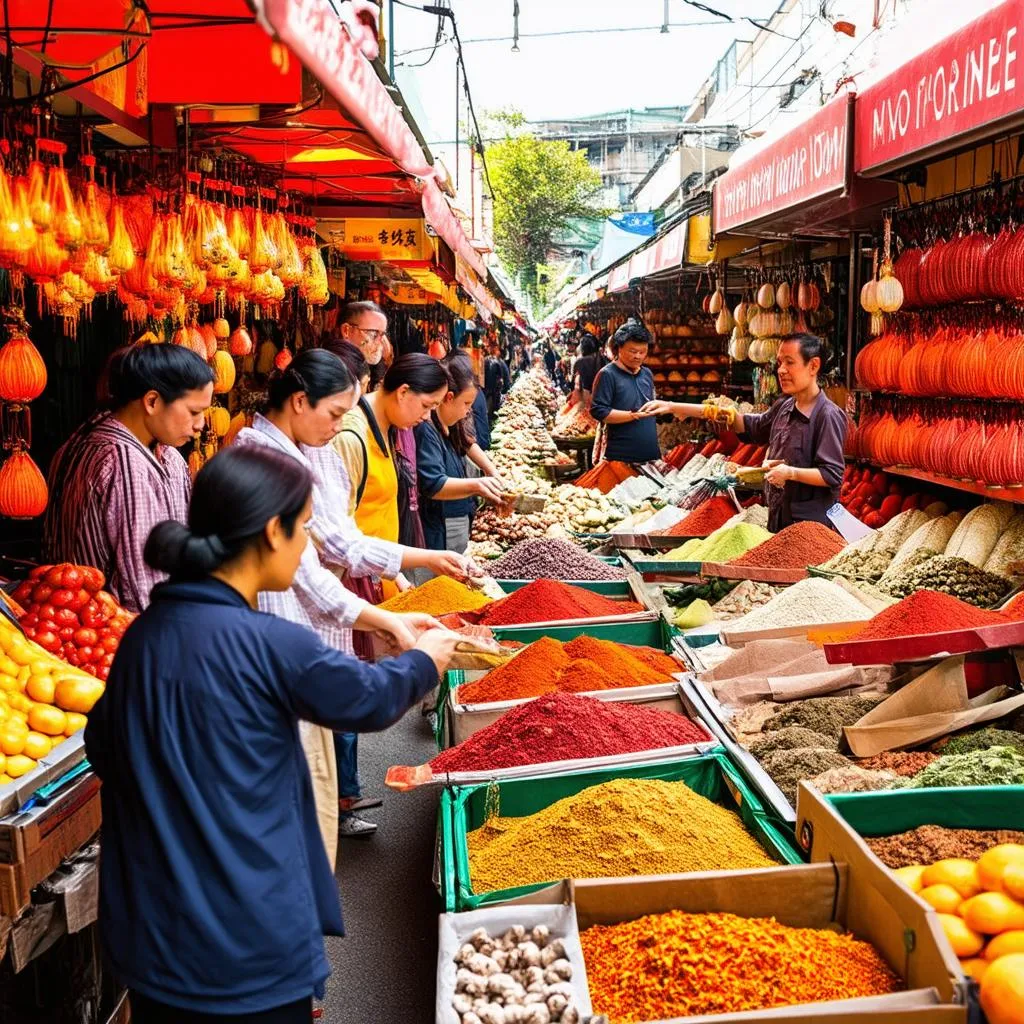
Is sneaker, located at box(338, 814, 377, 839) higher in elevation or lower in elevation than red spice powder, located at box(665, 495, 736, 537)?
lower

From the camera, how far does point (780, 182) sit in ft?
21.7

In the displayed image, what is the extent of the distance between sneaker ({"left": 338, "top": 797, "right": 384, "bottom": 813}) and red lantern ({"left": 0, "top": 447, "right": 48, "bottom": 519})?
173 centimetres

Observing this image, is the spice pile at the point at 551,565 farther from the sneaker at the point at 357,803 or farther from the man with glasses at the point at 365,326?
the sneaker at the point at 357,803

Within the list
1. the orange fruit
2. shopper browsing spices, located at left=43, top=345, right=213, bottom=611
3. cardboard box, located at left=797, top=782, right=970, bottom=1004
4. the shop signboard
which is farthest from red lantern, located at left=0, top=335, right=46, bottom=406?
cardboard box, located at left=797, top=782, right=970, bottom=1004

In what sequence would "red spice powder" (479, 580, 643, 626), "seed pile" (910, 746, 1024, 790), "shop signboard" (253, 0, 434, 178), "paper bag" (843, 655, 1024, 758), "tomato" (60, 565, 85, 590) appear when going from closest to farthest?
"shop signboard" (253, 0, 434, 178)
"seed pile" (910, 746, 1024, 790)
"paper bag" (843, 655, 1024, 758)
"tomato" (60, 565, 85, 590)
"red spice powder" (479, 580, 643, 626)

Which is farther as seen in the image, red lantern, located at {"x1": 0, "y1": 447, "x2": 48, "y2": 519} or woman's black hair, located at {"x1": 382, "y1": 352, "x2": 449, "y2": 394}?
woman's black hair, located at {"x1": 382, "y1": 352, "x2": 449, "y2": 394}

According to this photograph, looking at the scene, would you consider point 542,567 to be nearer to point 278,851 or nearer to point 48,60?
point 48,60

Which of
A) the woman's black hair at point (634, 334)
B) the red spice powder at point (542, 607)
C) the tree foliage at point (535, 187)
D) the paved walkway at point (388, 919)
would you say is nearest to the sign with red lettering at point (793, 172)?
the woman's black hair at point (634, 334)

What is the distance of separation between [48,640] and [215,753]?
1783mm

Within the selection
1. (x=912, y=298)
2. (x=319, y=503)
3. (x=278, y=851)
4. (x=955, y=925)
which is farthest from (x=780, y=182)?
(x=278, y=851)

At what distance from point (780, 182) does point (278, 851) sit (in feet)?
18.2

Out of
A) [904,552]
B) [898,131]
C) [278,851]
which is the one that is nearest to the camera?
[278,851]

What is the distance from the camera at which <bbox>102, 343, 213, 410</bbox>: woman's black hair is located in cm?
379

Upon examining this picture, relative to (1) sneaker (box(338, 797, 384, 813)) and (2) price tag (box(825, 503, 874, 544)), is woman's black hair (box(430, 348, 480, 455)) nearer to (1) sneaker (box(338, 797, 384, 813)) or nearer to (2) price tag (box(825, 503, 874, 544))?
(2) price tag (box(825, 503, 874, 544))
